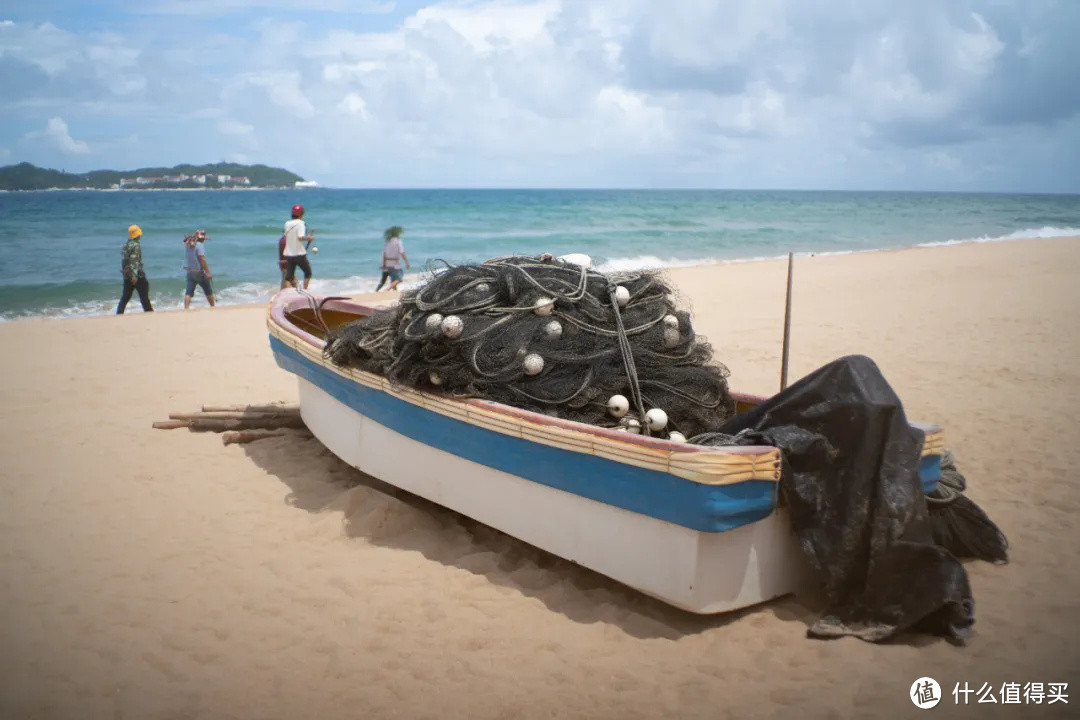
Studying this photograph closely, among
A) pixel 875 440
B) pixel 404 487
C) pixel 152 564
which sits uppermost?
pixel 875 440

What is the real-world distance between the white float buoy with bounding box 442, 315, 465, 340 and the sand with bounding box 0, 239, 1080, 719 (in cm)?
118

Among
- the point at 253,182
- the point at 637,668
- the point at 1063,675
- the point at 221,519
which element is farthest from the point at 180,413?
the point at 253,182

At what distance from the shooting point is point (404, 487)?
4832 millimetres

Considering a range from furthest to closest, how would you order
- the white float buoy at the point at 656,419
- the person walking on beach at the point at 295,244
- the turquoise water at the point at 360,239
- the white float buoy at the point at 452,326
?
the turquoise water at the point at 360,239 < the person walking on beach at the point at 295,244 < the white float buoy at the point at 452,326 < the white float buoy at the point at 656,419

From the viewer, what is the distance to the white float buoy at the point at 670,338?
4461mm

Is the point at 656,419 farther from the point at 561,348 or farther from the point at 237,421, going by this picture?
the point at 237,421

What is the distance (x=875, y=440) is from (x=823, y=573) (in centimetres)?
59

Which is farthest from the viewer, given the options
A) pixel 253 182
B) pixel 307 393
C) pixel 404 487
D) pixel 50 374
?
pixel 253 182

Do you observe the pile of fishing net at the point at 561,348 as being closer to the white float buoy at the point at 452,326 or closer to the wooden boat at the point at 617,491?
the white float buoy at the point at 452,326

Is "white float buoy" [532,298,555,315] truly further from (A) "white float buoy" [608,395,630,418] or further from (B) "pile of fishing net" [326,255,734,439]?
(A) "white float buoy" [608,395,630,418]

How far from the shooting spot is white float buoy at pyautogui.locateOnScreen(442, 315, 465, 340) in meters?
4.22

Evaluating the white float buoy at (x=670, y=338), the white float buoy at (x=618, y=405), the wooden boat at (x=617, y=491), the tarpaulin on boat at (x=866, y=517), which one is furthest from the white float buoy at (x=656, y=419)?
the tarpaulin on boat at (x=866, y=517)

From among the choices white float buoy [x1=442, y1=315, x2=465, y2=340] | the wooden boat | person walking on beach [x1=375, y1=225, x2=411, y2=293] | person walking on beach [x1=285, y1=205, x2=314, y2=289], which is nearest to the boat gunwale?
the wooden boat

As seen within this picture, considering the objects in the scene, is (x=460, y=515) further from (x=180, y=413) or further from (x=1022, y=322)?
(x=1022, y=322)
